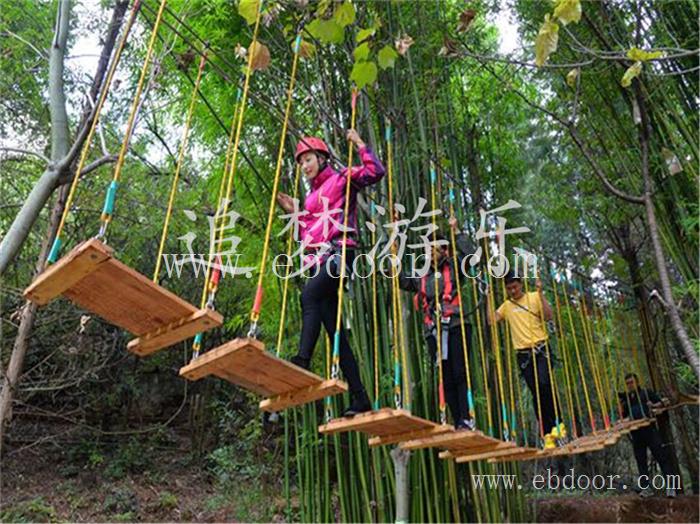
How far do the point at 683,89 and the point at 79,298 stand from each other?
335 centimetres

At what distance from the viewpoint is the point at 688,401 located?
15.1 ft

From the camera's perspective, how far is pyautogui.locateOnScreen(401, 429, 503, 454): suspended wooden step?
261cm

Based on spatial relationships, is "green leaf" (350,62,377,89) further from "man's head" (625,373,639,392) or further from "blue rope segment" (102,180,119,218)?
"man's head" (625,373,639,392)

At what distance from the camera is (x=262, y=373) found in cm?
205

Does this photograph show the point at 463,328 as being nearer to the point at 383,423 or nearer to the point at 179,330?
the point at 383,423

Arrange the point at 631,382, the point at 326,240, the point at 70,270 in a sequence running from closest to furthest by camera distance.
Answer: the point at 70,270 < the point at 326,240 < the point at 631,382

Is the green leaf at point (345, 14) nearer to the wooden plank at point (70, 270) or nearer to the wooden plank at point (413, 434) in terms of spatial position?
the wooden plank at point (70, 270)

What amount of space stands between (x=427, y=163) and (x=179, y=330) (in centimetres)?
254

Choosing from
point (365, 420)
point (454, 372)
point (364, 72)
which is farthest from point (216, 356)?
point (454, 372)

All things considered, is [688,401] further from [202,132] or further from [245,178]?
[202,132]

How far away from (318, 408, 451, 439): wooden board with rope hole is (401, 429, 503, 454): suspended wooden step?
75 millimetres

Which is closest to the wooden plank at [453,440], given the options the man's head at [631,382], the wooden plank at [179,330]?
the wooden plank at [179,330]

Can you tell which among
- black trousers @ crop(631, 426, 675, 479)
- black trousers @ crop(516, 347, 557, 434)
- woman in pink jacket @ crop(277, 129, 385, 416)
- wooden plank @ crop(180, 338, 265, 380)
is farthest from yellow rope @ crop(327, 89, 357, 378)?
black trousers @ crop(631, 426, 675, 479)

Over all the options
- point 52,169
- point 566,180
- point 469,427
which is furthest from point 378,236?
point 566,180
